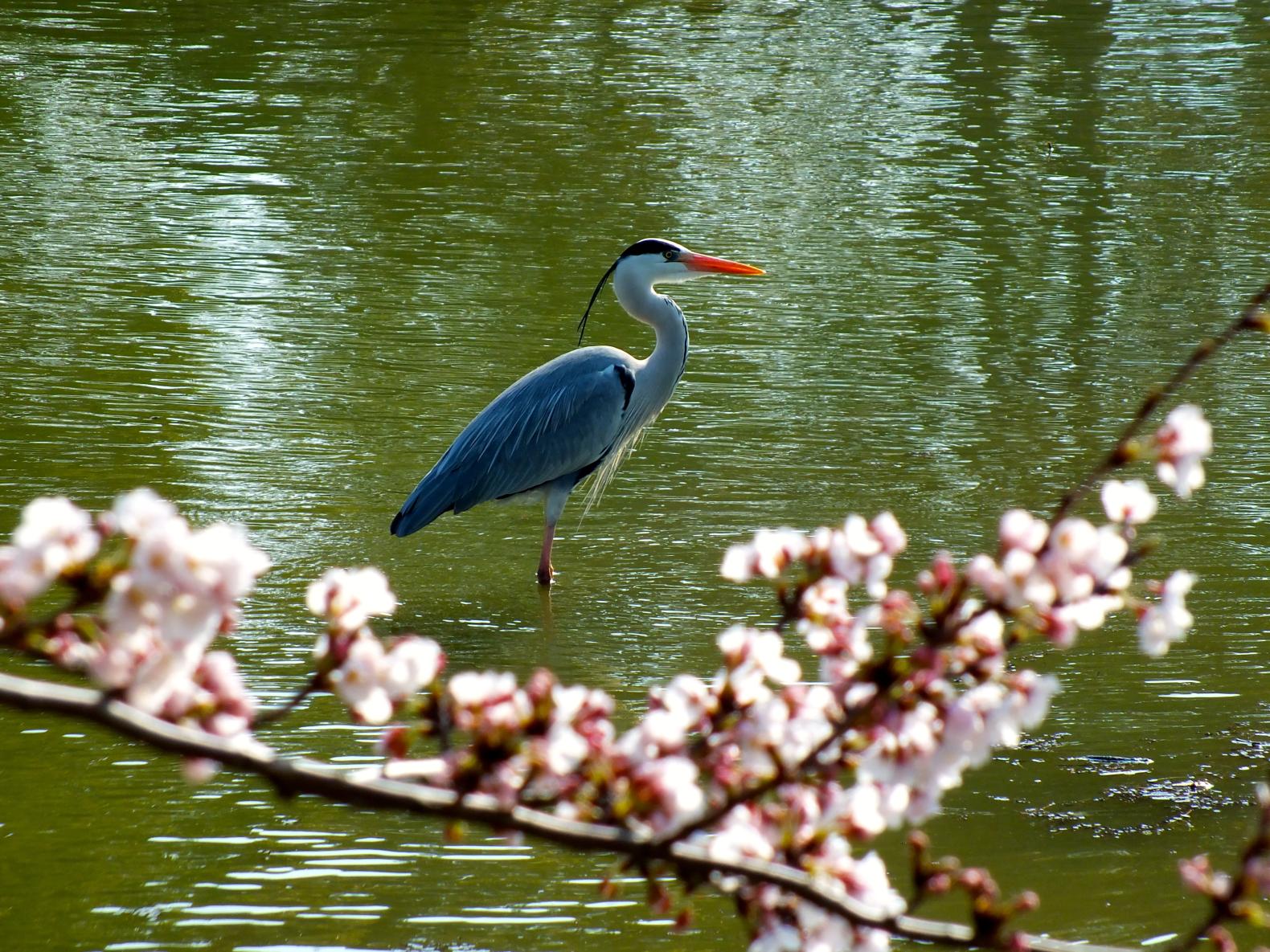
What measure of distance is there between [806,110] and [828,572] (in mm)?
11430

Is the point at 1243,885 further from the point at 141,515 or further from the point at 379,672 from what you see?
the point at 141,515

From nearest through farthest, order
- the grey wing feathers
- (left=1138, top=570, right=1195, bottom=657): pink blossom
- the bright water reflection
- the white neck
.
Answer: (left=1138, top=570, right=1195, bottom=657): pink blossom, the bright water reflection, the grey wing feathers, the white neck

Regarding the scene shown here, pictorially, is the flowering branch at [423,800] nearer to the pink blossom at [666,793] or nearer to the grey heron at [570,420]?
the pink blossom at [666,793]

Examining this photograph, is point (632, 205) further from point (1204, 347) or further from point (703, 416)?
point (1204, 347)

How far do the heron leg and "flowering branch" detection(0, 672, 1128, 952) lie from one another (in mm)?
3899

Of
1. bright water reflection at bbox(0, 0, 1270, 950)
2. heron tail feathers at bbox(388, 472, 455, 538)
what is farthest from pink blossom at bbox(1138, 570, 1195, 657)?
heron tail feathers at bbox(388, 472, 455, 538)

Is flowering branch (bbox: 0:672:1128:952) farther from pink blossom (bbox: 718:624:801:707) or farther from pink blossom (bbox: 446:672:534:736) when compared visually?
pink blossom (bbox: 718:624:801:707)

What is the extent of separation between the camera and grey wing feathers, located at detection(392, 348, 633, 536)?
5605 mm

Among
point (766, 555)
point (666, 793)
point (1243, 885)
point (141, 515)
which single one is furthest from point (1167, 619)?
point (141, 515)

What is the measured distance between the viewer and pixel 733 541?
5.59 m

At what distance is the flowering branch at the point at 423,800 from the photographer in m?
1.19

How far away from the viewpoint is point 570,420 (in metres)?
5.90

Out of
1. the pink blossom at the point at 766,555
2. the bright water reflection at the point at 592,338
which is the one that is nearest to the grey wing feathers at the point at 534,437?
the bright water reflection at the point at 592,338

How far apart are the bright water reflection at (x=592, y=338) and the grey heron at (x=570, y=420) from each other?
21 cm
